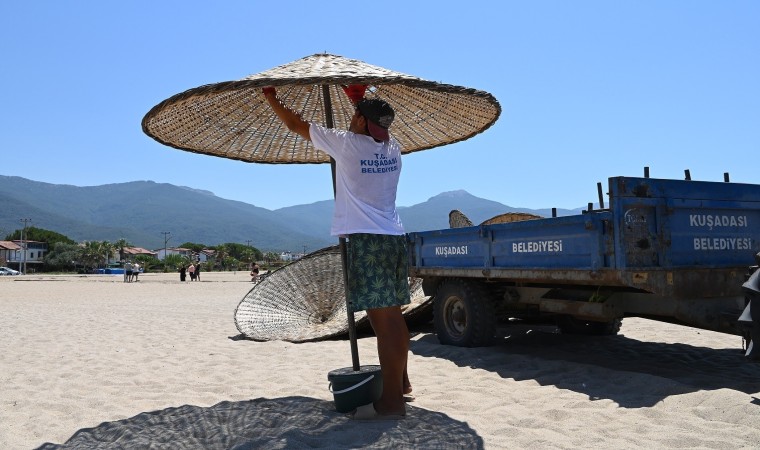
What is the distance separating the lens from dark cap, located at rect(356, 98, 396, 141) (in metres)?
3.51

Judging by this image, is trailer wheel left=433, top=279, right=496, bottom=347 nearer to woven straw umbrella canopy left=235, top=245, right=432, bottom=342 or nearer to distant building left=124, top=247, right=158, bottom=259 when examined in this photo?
woven straw umbrella canopy left=235, top=245, right=432, bottom=342

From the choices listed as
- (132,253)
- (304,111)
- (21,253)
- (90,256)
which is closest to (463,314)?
(304,111)

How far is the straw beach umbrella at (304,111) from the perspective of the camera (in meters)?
3.51

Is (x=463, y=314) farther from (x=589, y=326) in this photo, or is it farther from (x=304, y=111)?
(x=304, y=111)

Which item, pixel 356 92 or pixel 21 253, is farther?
pixel 21 253

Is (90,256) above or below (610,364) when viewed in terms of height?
above

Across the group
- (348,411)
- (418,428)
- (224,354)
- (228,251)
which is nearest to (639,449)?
(418,428)

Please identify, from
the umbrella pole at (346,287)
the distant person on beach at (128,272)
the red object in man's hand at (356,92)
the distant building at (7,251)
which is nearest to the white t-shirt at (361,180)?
the umbrella pole at (346,287)

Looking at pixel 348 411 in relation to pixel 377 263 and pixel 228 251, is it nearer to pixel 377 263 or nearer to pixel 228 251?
pixel 377 263

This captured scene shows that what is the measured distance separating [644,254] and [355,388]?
2.41 meters

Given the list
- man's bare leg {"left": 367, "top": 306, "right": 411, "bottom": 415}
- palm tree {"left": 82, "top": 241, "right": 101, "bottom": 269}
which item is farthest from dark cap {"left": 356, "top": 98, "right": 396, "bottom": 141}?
palm tree {"left": 82, "top": 241, "right": 101, "bottom": 269}

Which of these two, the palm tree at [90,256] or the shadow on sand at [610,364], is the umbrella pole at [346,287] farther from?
the palm tree at [90,256]

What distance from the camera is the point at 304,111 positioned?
15.7ft

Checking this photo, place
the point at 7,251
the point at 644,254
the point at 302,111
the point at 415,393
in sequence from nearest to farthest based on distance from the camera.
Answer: the point at 415,393, the point at 644,254, the point at 302,111, the point at 7,251
